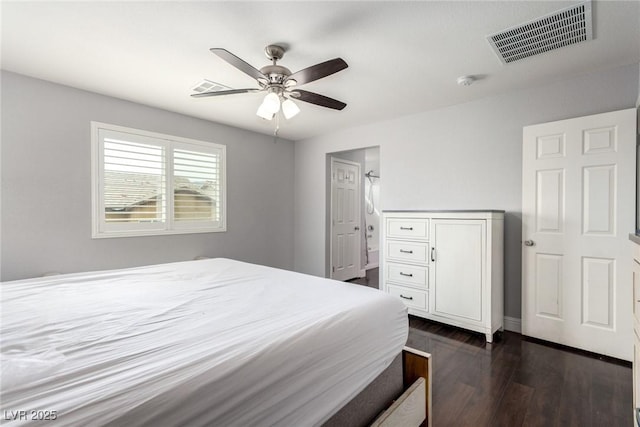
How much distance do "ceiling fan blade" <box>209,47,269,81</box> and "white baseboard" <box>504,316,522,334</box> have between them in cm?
313

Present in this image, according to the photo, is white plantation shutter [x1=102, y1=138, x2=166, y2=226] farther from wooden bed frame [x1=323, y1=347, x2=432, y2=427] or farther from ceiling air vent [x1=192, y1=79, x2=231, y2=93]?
wooden bed frame [x1=323, y1=347, x2=432, y2=427]

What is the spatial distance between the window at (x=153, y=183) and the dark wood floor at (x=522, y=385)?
9.60ft

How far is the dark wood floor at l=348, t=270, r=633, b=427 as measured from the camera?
164 centimetres

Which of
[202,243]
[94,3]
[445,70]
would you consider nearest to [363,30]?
[445,70]

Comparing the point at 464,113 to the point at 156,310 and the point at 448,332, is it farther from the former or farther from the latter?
the point at 156,310

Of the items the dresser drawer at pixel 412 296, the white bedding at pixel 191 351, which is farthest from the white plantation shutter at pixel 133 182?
the dresser drawer at pixel 412 296

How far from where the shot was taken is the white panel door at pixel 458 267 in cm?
266

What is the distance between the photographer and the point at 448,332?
111 inches

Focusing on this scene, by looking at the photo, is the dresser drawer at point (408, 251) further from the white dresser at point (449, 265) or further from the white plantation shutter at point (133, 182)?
the white plantation shutter at point (133, 182)

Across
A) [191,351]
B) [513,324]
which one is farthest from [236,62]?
[513,324]

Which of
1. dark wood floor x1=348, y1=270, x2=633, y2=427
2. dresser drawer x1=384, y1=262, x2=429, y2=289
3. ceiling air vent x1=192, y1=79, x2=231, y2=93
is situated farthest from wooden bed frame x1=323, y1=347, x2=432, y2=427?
ceiling air vent x1=192, y1=79, x2=231, y2=93

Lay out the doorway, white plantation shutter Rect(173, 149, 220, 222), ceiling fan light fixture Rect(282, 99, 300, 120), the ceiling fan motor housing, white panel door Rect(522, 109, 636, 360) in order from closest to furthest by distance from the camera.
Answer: the ceiling fan motor housing < ceiling fan light fixture Rect(282, 99, 300, 120) < white panel door Rect(522, 109, 636, 360) < white plantation shutter Rect(173, 149, 220, 222) < the doorway

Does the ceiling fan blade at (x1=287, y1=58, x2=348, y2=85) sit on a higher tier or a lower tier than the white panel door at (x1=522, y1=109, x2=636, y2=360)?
higher

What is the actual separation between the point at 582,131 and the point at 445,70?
126cm
